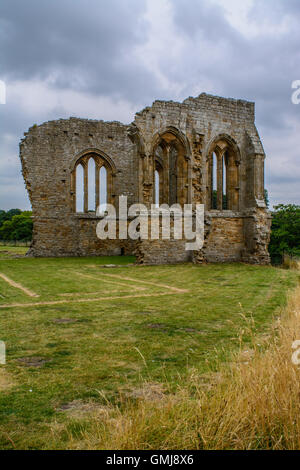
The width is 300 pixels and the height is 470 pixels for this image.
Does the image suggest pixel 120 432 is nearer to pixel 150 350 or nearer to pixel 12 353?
pixel 150 350

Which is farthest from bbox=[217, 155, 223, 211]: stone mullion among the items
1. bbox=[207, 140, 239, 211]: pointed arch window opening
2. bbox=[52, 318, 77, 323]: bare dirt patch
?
bbox=[52, 318, 77, 323]: bare dirt patch

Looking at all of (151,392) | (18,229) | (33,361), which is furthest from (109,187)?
(18,229)

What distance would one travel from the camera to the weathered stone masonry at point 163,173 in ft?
55.8

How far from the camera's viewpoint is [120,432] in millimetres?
2355

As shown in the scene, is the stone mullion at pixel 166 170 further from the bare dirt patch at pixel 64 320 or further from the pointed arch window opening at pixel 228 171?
the bare dirt patch at pixel 64 320

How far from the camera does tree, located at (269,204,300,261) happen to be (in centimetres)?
2353

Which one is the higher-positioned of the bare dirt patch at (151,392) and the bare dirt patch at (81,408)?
the bare dirt patch at (151,392)

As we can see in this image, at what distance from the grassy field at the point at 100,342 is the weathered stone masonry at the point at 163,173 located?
8.00 meters

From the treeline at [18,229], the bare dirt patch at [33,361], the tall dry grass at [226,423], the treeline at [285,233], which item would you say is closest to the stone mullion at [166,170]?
the treeline at [285,233]

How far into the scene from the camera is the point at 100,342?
4.86m

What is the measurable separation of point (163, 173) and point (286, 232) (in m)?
9.79

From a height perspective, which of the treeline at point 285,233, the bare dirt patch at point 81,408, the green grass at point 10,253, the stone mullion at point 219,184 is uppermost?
the stone mullion at point 219,184

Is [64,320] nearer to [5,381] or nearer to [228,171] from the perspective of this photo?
[5,381]

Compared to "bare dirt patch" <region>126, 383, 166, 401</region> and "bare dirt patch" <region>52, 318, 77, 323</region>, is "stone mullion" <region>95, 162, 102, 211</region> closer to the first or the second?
"bare dirt patch" <region>52, 318, 77, 323</region>
